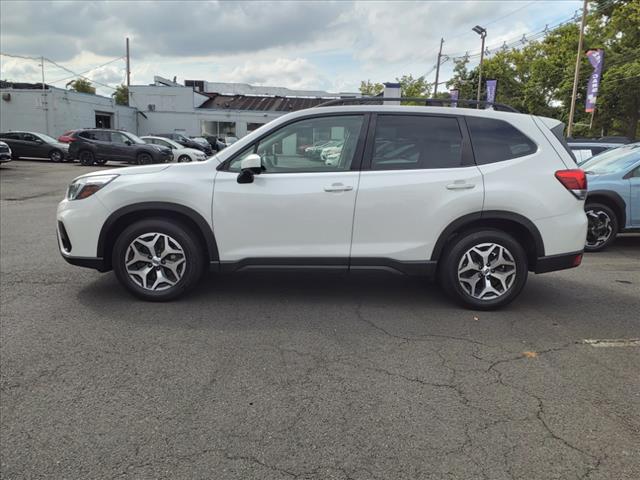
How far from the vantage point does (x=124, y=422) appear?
284 centimetres

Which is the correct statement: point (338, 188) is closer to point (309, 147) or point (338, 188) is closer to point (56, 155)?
point (309, 147)

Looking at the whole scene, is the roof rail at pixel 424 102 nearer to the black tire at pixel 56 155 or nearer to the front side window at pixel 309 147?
the front side window at pixel 309 147

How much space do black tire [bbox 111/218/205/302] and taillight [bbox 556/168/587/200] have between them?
11.1ft

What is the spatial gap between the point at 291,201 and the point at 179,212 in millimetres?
1036

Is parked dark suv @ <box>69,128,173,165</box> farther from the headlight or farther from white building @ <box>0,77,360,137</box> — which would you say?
the headlight

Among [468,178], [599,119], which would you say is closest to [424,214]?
[468,178]

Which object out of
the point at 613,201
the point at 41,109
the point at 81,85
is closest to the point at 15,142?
the point at 41,109

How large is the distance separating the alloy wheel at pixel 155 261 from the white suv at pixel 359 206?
0.04ft

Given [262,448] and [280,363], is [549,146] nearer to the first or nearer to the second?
[280,363]

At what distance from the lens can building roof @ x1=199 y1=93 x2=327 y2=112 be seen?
54.4 m

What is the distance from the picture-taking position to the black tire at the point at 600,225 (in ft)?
24.7

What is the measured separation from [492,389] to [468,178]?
200 cm

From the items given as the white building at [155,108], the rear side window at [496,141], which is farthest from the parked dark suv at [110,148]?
the rear side window at [496,141]

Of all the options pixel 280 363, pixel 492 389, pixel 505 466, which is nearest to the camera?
pixel 505 466
